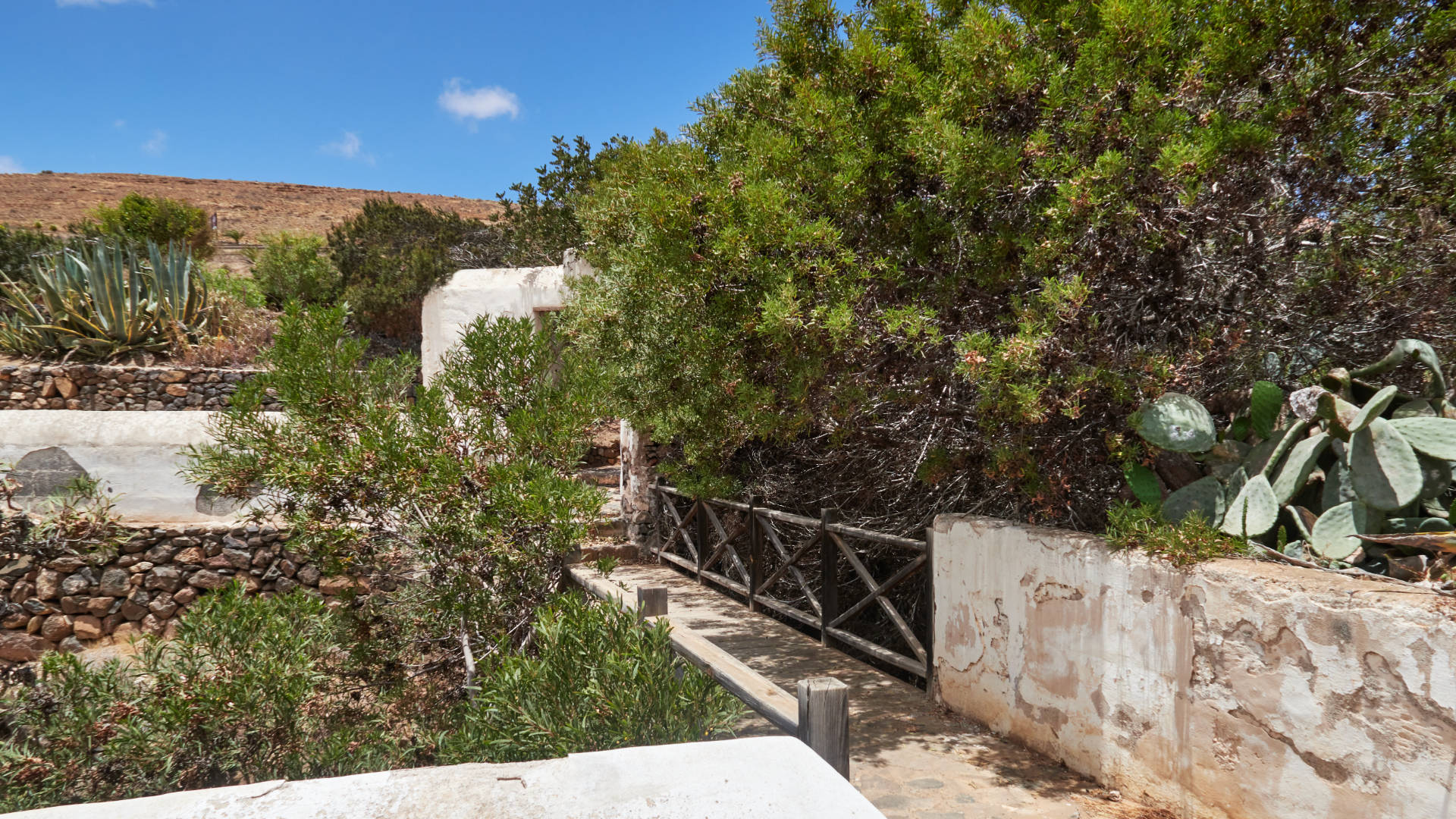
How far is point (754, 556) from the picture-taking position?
6719 mm

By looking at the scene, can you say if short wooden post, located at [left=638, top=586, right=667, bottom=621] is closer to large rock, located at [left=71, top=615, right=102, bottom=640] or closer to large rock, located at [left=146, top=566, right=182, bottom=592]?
large rock, located at [left=146, top=566, right=182, bottom=592]

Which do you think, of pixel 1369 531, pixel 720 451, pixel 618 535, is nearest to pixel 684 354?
Answer: pixel 720 451

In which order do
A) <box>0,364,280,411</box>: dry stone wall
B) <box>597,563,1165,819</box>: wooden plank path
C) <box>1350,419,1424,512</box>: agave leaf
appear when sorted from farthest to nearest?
<box>0,364,280,411</box>: dry stone wall, <box>597,563,1165,819</box>: wooden plank path, <box>1350,419,1424,512</box>: agave leaf

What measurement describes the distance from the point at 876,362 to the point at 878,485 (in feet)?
6.40

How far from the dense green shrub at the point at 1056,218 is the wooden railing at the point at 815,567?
970 mm

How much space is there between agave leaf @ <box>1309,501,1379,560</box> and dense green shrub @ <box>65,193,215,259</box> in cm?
2113

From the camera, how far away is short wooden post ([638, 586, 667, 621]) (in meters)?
3.83

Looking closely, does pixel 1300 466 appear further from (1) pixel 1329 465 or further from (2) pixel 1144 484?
(2) pixel 1144 484

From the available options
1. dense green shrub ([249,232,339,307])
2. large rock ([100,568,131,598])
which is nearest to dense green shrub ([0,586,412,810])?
large rock ([100,568,131,598])

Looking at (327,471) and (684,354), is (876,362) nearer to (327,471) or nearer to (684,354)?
(684,354)

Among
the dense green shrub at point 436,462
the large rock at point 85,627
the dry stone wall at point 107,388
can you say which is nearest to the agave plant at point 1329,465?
the dense green shrub at point 436,462

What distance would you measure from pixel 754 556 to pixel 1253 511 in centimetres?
405

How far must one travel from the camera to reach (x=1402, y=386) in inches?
141

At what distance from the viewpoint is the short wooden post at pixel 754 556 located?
22.0ft
